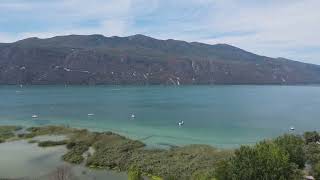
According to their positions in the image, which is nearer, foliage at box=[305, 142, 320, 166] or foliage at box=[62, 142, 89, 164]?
foliage at box=[305, 142, 320, 166]

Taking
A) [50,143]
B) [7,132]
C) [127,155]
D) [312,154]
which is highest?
[312,154]

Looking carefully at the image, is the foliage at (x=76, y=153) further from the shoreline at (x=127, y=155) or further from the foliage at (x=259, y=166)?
the foliage at (x=259, y=166)

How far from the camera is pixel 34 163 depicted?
61875mm

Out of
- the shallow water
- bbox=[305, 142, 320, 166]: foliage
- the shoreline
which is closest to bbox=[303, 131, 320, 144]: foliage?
bbox=[305, 142, 320, 166]: foliage

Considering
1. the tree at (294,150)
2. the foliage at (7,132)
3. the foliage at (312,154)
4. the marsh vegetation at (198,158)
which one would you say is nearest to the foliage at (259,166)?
the marsh vegetation at (198,158)

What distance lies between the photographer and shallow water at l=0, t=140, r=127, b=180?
55.2m

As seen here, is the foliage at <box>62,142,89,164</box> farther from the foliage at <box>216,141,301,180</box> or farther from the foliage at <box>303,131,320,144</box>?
the foliage at <box>303,131,320,144</box>

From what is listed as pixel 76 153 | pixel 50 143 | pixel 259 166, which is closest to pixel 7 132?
pixel 50 143

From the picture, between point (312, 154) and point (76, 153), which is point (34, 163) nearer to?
point (76, 153)

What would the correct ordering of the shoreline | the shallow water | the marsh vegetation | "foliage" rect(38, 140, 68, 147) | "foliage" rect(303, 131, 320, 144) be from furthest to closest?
"foliage" rect(38, 140, 68, 147)
"foliage" rect(303, 131, 320, 144)
the shoreline
the shallow water
the marsh vegetation

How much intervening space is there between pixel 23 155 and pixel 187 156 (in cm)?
2484

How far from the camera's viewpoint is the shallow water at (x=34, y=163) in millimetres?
55156

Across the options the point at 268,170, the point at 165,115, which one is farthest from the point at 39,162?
the point at 165,115

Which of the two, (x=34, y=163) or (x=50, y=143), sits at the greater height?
(x=50, y=143)
